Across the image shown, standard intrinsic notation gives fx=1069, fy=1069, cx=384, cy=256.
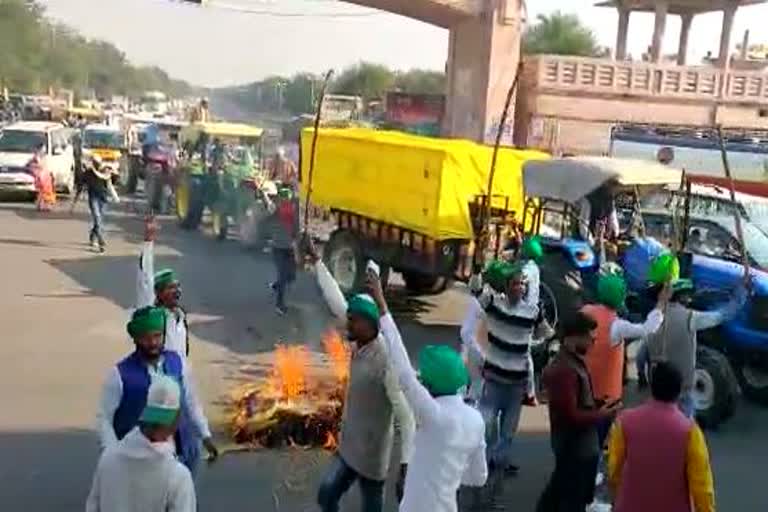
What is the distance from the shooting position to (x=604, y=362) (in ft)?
20.2

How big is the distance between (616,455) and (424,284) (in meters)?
9.90

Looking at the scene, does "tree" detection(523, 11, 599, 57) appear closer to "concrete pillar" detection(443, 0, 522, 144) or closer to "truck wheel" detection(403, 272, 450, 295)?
"concrete pillar" detection(443, 0, 522, 144)

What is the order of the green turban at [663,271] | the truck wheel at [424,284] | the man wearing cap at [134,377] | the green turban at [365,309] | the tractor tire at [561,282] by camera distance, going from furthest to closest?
the truck wheel at [424,284] < the tractor tire at [561,282] < the green turban at [663,271] < the green turban at [365,309] < the man wearing cap at [134,377]

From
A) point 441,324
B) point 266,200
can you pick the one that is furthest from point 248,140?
point 441,324

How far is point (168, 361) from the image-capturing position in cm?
487

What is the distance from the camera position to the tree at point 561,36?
57719 millimetres

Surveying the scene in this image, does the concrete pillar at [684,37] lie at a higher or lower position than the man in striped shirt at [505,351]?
higher

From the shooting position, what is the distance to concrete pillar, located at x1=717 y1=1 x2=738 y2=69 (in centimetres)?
3347

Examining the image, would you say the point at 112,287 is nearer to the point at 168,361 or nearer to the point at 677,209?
the point at 677,209

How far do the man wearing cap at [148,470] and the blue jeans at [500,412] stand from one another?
3.42m

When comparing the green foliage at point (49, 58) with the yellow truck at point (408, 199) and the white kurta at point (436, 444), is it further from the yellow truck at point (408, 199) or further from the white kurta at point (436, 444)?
the white kurta at point (436, 444)

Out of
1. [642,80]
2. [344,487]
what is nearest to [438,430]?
[344,487]

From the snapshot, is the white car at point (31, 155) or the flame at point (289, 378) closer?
the flame at point (289, 378)

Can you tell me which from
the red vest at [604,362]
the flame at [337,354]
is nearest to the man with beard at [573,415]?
the red vest at [604,362]
